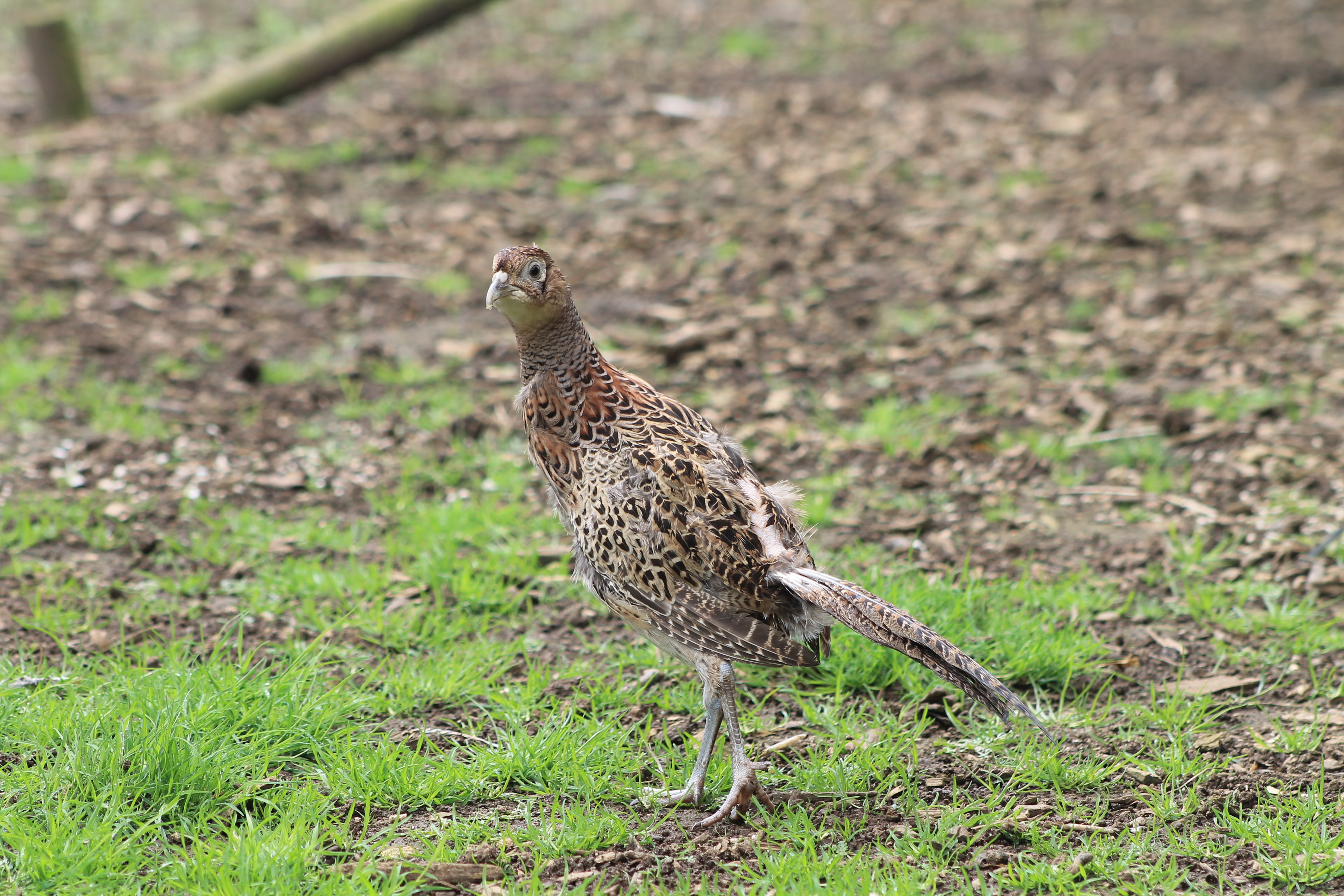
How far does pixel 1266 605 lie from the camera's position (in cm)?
464

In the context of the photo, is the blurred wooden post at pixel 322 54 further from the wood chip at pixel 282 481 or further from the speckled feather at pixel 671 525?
the speckled feather at pixel 671 525

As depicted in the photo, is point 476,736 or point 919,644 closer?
point 919,644

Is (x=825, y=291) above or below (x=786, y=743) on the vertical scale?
above

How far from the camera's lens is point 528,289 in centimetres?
371

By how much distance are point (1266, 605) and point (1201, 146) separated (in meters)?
5.80

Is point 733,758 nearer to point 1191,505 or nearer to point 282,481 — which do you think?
point 1191,505

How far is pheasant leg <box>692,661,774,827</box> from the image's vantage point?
11.7 ft

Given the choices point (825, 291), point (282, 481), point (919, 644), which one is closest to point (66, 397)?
point (282, 481)

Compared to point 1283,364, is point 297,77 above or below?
above

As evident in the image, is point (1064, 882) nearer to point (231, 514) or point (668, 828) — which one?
point (668, 828)

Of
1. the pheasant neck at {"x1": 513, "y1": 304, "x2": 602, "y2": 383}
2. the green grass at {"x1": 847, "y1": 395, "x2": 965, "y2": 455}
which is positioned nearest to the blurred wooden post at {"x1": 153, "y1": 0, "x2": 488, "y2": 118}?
the green grass at {"x1": 847, "y1": 395, "x2": 965, "y2": 455}

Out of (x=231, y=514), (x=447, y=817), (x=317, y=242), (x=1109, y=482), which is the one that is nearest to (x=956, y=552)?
(x=1109, y=482)

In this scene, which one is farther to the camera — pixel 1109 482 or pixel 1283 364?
pixel 1283 364

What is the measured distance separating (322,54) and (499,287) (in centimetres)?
749
